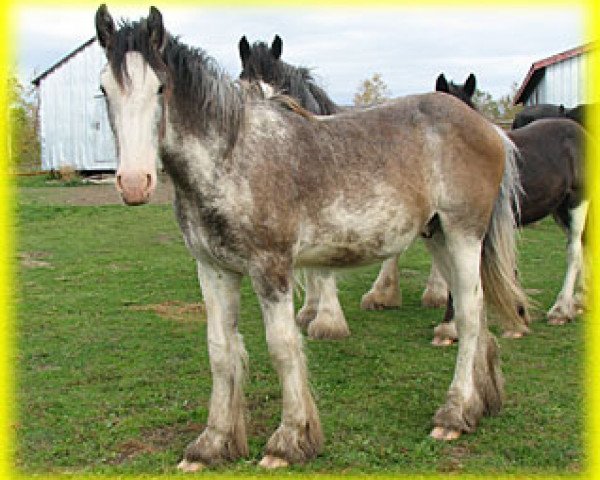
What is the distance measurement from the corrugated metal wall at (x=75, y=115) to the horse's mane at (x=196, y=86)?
1005 inches

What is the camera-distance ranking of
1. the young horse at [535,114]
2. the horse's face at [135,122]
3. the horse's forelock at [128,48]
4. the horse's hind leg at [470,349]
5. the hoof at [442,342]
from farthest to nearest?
the young horse at [535,114]
the hoof at [442,342]
the horse's hind leg at [470,349]
the horse's forelock at [128,48]
the horse's face at [135,122]

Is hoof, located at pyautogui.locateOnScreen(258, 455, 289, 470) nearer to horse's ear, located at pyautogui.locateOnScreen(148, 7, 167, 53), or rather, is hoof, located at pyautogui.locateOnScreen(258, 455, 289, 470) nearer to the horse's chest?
the horse's chest

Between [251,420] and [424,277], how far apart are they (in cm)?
549

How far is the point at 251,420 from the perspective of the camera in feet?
14.7

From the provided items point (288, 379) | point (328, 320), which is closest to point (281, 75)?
point (328, 320)

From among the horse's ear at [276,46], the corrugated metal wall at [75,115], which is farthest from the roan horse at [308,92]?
the corrugated metal wall at [75,115]

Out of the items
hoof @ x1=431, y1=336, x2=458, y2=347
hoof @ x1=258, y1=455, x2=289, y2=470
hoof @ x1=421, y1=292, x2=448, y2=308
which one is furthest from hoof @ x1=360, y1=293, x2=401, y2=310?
hoof @ x1=258, y1=455, x2=289, y2=470

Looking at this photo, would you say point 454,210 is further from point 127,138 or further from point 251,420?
point 127,138

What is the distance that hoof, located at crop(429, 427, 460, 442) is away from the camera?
4242mm

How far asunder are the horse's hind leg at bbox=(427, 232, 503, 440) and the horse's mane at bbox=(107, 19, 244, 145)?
5.80ft

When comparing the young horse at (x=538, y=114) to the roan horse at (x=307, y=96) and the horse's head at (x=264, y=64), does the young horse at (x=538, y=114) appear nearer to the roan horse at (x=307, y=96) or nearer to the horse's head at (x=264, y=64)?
the roan horse at (x=307, y=96)

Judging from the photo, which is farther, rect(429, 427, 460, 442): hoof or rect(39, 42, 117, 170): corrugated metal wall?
rect(39, 42, 117, 170): corrugated metal wall

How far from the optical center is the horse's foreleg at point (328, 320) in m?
6.55

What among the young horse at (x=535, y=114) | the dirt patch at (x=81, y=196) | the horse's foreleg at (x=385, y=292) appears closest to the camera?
the horse's foreleg at (x=385, y=292)
